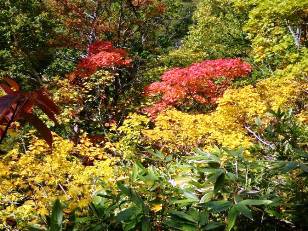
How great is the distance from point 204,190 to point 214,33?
17.3m

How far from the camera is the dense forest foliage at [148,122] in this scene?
1.95 meters

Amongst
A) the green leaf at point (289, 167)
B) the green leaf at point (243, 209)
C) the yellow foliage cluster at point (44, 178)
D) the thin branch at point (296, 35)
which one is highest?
the green leaf at point (289, 167)

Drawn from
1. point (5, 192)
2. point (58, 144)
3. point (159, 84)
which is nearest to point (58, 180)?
point (5, 192)

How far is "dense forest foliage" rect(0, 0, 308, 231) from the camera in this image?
1947 millimetres

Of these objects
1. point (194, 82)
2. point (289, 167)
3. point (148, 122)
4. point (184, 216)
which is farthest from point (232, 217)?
point (194, 82)

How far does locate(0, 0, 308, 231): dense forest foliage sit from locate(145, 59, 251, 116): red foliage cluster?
4cm

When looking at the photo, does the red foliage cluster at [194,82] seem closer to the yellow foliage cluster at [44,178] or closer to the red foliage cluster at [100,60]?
the red foliage cluster at [100,60]

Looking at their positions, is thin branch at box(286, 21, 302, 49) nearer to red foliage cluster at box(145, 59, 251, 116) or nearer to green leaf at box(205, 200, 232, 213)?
red foliage cluster at box(145, 59, 251, 116)

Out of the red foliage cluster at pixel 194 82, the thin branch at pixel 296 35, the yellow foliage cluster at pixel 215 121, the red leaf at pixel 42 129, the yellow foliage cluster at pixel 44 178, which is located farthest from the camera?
the thin branch at pixel 296 35

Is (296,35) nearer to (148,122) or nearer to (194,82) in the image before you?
(194,82)

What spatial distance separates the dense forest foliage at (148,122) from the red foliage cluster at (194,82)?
0.04 metres

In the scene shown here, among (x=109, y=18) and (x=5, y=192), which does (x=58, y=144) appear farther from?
(x=109, y=18)

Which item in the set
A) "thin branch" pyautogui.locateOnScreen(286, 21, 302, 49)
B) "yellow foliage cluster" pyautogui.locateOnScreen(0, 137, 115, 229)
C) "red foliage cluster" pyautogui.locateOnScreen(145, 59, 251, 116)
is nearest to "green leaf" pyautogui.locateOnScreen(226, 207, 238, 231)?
"yellow foliage cluster" pyautogui.locateOnScreen(0, 137, 115, 229)

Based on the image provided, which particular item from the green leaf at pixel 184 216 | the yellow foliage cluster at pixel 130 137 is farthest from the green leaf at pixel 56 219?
the yellow foliage cluster at pixel 130 137
